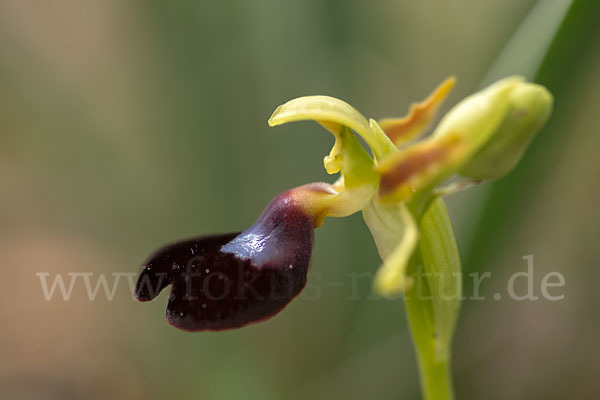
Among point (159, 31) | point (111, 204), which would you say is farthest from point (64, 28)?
point (159, 31)

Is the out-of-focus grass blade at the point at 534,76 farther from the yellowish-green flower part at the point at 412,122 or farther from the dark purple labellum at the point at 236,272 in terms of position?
the dark purple labellum at the point at 236,272

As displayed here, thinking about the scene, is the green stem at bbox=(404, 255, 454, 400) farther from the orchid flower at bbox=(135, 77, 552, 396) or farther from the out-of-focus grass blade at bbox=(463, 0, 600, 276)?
the out-of-focus grass blade at bbox=(463, 0, 600, 276)

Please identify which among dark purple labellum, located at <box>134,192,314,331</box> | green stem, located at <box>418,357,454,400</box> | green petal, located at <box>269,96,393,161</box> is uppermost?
green petal, located at <box>269,96,393,161</box>

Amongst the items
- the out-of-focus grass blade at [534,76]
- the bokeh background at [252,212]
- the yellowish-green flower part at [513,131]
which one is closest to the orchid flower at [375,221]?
the yellowish-green flower part at [513,131]

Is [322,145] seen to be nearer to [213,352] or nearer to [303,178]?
[303,178]

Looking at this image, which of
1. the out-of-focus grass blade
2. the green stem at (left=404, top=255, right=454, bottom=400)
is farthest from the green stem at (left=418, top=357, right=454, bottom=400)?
the out-of-focus grass blade

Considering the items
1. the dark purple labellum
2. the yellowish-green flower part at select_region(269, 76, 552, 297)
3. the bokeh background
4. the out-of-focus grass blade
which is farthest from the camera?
the bokeh background
